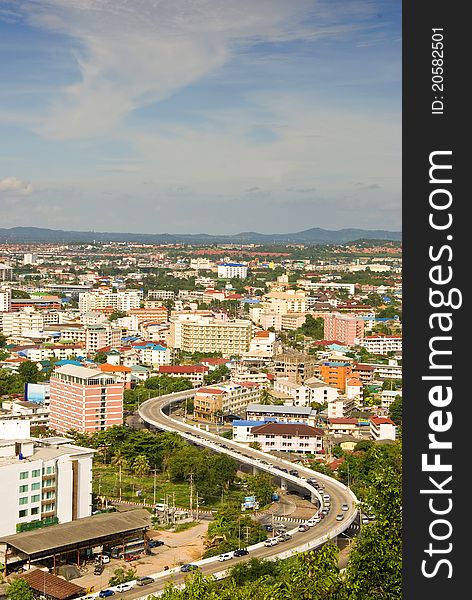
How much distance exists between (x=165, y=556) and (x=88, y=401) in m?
5.27

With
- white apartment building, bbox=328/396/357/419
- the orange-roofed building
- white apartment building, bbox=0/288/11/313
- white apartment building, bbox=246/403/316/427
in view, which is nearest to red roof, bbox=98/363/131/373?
the orange-roofed building

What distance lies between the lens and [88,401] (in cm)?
1373

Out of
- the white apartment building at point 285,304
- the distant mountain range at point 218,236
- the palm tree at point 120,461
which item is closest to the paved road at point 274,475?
the palm tree at point 120,461

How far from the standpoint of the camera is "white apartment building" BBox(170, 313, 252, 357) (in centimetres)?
2366

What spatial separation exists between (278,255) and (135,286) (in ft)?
95.5

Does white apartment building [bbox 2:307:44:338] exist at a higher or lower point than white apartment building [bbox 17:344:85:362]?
higher

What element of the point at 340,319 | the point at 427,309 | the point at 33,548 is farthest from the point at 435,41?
the point at 340,319

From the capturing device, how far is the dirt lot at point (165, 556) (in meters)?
8.02

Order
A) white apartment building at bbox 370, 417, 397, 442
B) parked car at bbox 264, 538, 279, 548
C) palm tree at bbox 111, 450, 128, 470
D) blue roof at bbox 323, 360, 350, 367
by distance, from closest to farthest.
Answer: parked car at bbox 264, 538, 279, 548
palm tree at bbox 111, 450, 128, 470
white apartment building at bbox 370, 417, 397, 442
blue roof at bbox 323, 360, 350, 367

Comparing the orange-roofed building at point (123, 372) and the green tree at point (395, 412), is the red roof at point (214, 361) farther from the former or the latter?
the green tree at point (395, 412)

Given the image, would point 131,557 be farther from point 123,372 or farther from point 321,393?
point 123,372

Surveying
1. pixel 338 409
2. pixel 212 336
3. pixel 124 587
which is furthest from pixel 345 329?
pixel 124 587

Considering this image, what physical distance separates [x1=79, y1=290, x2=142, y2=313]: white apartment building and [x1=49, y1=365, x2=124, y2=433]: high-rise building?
59.1 feet

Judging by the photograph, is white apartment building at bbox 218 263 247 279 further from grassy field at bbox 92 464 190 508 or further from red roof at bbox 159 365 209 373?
grassy field at bbox 92 464 190 508
